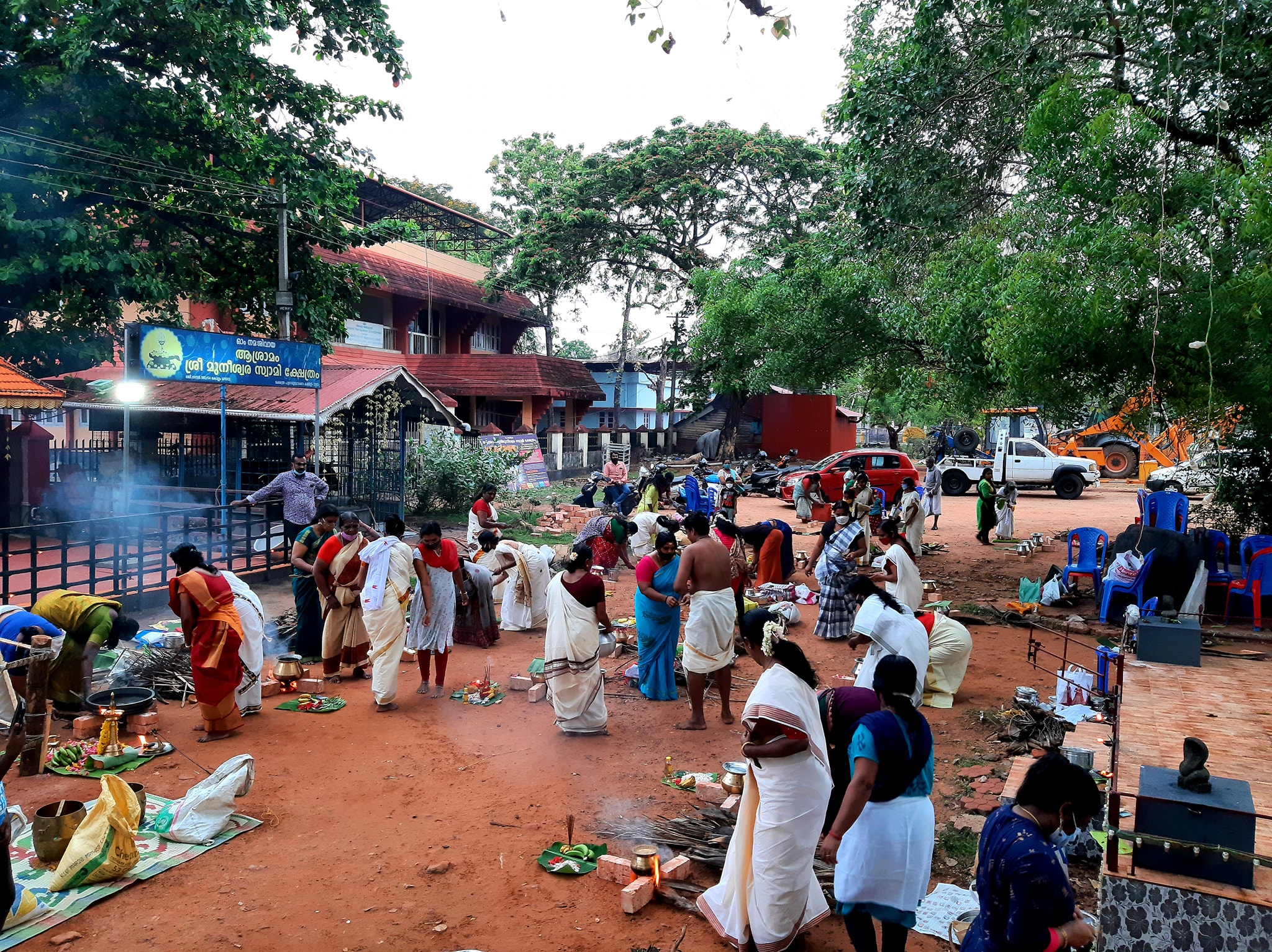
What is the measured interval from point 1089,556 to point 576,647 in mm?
7986

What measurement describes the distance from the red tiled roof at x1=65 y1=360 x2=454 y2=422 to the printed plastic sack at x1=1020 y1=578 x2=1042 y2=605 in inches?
428

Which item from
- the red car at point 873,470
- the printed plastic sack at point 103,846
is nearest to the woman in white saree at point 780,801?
the printed plastic sack at point 103,846

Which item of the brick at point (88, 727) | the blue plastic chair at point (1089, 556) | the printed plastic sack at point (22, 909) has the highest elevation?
the blue plastic chair at point (1089, 556)

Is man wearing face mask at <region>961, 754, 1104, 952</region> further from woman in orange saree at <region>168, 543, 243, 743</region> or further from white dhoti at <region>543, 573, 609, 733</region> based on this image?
woman in orange saree at <region>168, 543, 243, 743</region>

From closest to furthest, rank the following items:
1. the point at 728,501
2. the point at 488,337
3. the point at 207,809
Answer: the point at 207,809 → the point at 728,501 → the point at 488,337

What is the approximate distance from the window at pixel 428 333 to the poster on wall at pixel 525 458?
20.1ft

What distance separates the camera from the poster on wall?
22.0m

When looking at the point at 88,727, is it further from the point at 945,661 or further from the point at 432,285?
the point at 432,285

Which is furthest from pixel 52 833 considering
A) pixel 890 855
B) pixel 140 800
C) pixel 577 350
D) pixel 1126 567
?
pixel 577 350

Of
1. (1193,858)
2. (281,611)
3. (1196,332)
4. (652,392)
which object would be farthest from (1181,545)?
(652,392)

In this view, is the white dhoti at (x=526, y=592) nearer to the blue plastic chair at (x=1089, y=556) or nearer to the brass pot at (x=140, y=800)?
the brass pot at (x=140, y=800)

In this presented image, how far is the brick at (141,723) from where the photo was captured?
6.40m

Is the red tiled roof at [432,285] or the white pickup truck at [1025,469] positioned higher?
the red tiled roof at [432,285]

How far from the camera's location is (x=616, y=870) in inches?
179
